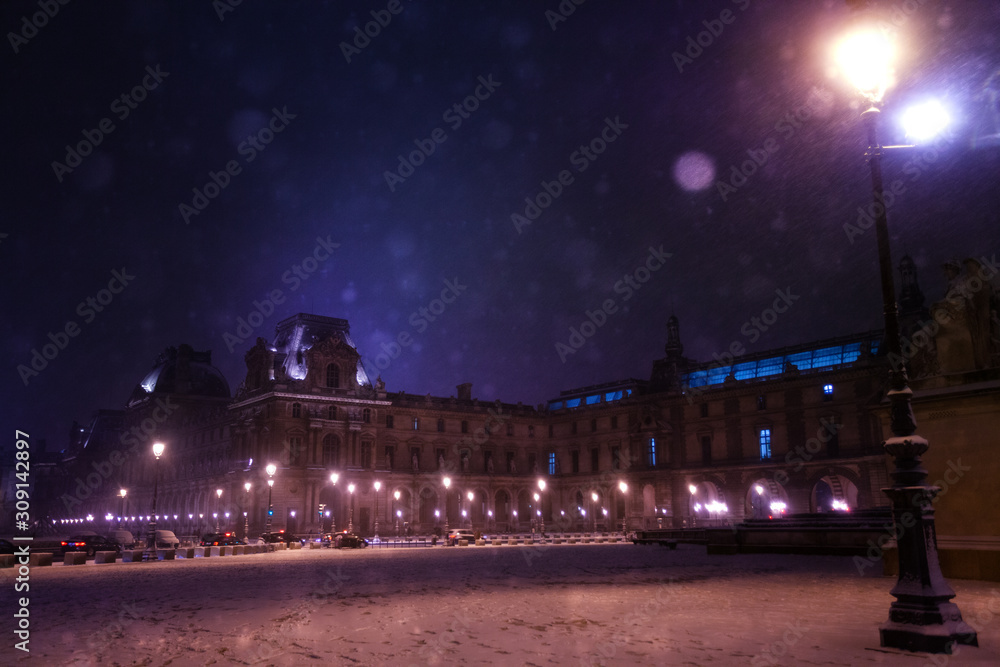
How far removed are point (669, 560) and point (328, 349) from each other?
166ft

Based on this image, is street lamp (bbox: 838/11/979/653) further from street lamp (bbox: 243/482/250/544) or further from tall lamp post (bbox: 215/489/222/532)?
tall lamp post (bbox: 215/489/222/532)

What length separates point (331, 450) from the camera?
6875cm

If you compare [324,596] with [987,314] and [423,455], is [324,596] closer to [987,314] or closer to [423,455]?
[987,314]

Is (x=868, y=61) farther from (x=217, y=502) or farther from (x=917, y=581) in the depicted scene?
(x=217, y=502)

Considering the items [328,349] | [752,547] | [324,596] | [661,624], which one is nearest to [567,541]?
[752,547]

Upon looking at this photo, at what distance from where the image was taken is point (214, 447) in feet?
261

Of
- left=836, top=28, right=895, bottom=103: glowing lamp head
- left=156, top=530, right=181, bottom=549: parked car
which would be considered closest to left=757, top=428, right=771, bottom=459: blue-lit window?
left=156, top=530, right=181, bottom=549: parked car

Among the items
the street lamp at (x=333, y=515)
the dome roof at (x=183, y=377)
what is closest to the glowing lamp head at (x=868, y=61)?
the street lamp at (x=333, y=515)

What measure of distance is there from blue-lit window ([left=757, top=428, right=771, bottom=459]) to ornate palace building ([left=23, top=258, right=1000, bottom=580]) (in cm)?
9

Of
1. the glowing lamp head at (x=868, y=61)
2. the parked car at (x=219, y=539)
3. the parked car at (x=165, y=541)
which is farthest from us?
the parked car at (x=219, y=539)

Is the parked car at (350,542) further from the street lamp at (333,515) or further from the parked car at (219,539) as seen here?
the street lamp at (333,515)

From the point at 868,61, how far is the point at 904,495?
5421 millimetres

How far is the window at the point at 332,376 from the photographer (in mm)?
70750

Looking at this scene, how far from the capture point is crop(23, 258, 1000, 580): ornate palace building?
61.0m
